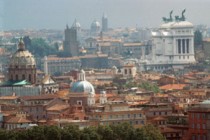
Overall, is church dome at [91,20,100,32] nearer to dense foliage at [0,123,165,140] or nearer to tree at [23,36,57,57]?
tree at [23,36,57,57]

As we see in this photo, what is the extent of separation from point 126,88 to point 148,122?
27.9m

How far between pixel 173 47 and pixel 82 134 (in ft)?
235

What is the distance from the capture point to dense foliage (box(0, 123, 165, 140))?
49594mm

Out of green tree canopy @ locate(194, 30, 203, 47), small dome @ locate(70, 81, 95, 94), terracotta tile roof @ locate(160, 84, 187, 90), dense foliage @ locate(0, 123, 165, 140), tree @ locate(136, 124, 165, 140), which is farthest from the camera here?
green tree canopy @ locate(194, 30, 203, 47)

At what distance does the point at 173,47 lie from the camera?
12094cm

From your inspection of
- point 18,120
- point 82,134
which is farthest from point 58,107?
point 82,134

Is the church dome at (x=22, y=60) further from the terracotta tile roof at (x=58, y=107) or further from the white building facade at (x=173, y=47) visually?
the white building facade at (x=173, y=47)

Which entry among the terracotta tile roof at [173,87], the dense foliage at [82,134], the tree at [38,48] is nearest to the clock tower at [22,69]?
the terracotta tile roof at [173,87]

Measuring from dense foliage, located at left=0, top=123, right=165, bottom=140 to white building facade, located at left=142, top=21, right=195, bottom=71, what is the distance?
223 ft

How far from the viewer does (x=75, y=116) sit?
5744 centimetres

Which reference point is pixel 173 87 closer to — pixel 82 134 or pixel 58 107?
pixel 58 107

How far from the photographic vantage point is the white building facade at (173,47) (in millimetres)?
119312

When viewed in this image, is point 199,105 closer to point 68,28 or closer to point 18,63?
point 18,63

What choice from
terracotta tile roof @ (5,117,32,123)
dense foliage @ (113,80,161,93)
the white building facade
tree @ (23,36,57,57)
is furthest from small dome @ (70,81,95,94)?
tree @ (23,36,57,57)
